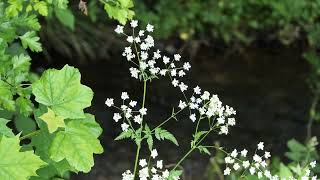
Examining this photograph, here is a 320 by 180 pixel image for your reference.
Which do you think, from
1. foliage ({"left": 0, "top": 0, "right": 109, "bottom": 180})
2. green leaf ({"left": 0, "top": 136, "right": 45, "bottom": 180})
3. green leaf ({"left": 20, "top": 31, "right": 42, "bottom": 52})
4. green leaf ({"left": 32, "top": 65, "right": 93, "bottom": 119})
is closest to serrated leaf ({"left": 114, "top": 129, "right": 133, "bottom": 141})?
foliage ({"left": 0, "top": 0, "right": 109, "bottom": 180})

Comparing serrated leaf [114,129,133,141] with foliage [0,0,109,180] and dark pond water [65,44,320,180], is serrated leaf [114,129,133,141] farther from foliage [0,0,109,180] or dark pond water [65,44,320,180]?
dark pond water [65,44,320,180]

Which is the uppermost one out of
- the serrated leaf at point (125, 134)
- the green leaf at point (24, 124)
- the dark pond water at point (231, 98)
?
the dark pond water at point (231, 98)

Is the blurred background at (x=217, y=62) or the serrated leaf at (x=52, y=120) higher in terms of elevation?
the blurred background at (x=217, y=62)

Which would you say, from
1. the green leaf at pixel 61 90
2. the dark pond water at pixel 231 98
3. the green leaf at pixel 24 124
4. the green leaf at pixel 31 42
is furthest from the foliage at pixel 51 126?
the dark pond water at pixel 231 98

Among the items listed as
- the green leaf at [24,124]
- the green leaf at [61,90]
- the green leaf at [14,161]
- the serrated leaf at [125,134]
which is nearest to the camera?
the green leaf at [14,161]

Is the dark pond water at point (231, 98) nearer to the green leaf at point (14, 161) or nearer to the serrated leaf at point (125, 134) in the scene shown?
the serrated leaf at point (125, 134)

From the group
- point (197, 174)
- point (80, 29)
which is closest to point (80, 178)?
point (197, 174)

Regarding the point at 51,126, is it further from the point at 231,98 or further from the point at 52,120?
the point at 231,98
